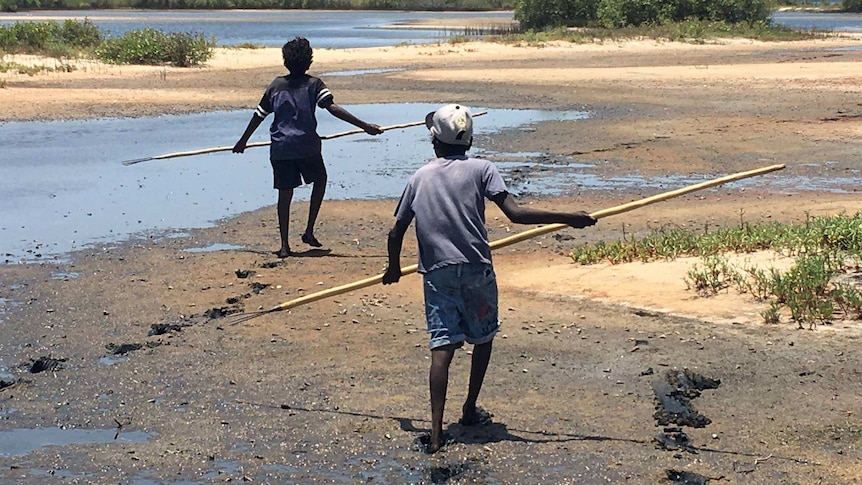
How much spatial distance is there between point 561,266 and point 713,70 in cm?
2296

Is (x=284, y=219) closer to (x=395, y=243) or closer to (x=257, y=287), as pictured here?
(x=257, y=287)

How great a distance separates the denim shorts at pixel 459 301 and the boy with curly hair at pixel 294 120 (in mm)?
4487

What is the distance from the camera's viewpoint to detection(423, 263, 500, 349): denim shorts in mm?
5359

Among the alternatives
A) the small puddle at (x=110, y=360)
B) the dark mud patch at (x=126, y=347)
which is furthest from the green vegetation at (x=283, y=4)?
the small puddle at (x=110, y=360)

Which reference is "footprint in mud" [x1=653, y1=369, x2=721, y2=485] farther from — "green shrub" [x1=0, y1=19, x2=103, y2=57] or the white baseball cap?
"green shrub" [x1=0, y1=19, x2=103, y2=57]

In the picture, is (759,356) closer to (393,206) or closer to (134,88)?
(393,206)

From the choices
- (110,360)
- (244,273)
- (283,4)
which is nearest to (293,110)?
(244,273)

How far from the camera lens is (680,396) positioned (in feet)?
19.9

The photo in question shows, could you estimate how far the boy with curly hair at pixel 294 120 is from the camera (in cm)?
972

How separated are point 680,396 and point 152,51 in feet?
96.8

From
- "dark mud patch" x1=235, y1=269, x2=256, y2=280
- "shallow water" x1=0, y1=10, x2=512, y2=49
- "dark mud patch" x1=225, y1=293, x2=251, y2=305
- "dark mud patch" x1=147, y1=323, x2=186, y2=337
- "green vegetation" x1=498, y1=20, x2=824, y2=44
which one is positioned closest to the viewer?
"dark mud patch" x1=147, y1=323, x2=186, y2=337

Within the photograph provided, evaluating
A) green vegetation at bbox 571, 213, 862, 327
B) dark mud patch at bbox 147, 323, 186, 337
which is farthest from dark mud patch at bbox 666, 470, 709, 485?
dark mud patch at bbox 147, 323, 186, 337

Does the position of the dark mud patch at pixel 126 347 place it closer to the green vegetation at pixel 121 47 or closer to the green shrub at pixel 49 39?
the green vegetation at pixel 121 47

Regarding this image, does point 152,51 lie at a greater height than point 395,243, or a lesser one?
lesser
